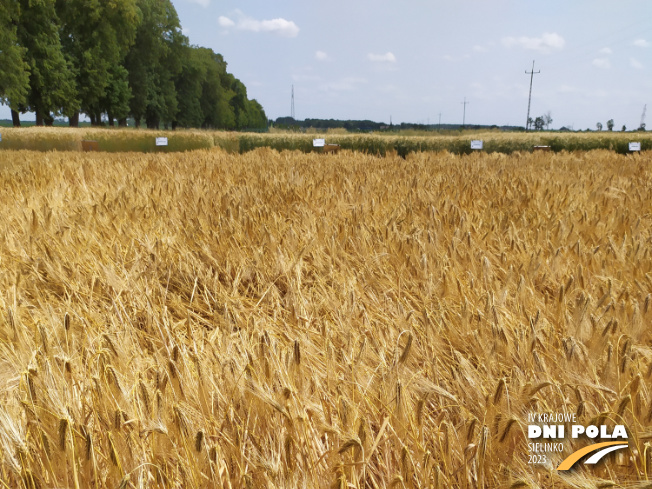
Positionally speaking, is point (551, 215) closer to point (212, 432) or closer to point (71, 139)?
point (212, 432)

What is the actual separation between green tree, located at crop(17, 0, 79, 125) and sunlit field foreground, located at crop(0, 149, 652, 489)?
21.3m

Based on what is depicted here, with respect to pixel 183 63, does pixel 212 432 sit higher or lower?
lower

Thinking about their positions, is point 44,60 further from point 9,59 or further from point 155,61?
point 155,61

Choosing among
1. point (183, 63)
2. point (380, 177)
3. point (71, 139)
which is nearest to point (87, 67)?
point (71, 139)

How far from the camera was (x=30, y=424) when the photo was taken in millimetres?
767

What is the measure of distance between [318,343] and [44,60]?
24.3 meters

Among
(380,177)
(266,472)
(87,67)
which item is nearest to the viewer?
(266,472)

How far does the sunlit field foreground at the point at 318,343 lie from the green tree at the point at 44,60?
21325mm

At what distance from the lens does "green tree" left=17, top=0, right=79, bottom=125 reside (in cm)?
1942

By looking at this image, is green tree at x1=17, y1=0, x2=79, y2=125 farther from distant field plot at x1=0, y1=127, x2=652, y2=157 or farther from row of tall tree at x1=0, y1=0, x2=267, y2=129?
distant field plot at x1=0, y1=127, x2=652, y2=157

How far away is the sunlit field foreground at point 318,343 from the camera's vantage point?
709 millimetres

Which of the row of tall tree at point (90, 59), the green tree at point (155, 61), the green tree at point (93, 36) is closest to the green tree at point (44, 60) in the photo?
the row of tall tree at point (90, 59)

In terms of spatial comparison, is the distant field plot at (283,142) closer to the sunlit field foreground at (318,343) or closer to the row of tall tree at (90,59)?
the row of tall tree at (90,59)

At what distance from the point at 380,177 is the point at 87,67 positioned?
26.1m
